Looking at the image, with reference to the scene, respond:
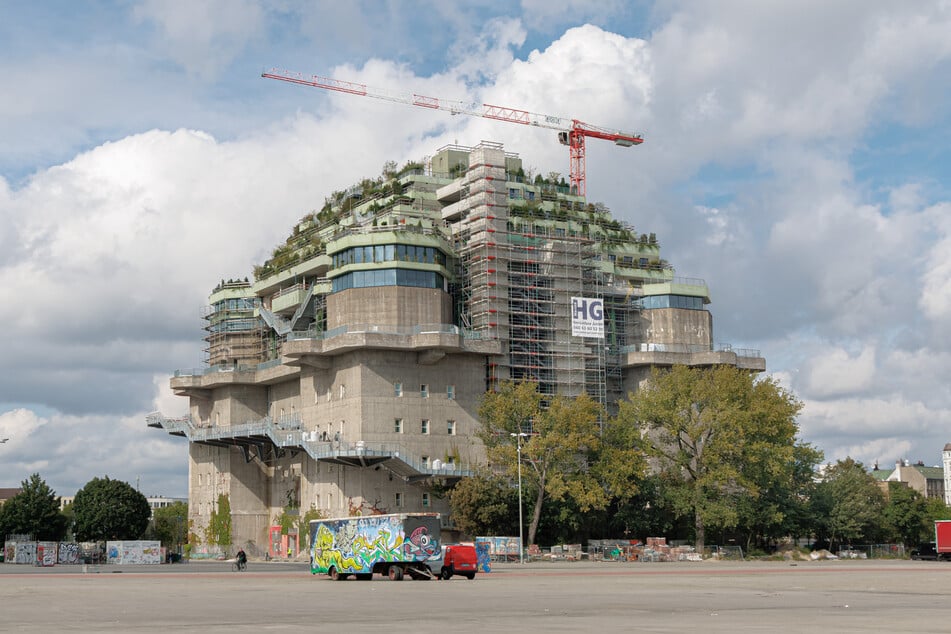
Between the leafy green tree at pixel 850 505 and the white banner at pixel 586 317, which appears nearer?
the white banner at pixel 586 317

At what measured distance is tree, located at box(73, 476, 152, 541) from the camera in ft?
473

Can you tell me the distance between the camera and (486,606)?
38656mm

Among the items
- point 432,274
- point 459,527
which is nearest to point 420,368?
point 432,274

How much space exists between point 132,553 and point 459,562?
57029 millimetres

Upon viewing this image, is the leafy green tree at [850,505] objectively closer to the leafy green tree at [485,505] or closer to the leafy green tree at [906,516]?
the leafy green tree at [906,516]

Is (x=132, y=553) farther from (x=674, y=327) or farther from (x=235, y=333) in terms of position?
(x=674, y=327)

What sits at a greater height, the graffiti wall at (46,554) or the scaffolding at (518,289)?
the scaffolding at (518,289)

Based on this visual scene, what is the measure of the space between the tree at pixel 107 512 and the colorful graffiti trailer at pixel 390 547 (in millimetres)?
88398

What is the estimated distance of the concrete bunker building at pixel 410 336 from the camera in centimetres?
11356

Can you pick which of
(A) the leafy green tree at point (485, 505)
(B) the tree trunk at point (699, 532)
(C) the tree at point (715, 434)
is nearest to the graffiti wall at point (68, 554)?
(A) the leafy green tree at point (485, 505)

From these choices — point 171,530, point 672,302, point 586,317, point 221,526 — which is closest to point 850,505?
point 672,302

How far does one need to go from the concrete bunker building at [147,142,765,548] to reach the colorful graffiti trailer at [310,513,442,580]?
44.8 meters

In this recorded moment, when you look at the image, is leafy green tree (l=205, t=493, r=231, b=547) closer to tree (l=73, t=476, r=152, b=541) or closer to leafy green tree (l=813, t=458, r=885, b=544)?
tree (l=73, t=476, r=152, b=541)

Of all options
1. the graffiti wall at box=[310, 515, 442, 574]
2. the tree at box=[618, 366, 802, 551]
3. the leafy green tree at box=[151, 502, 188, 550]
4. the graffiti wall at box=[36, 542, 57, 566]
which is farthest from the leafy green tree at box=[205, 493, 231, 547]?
the graffiti wall at box=[310, 515, 442, 574]
